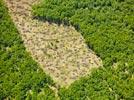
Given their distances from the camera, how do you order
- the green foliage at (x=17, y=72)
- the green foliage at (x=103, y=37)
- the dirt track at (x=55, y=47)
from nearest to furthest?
the green foliage at (x=103, y=37) < the green foliage at (x=17, y=72) < the dirt track at (x=55, y=47)

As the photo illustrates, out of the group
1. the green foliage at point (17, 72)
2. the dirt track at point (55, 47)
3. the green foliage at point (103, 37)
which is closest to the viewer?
the green foliage at point (103, 37)

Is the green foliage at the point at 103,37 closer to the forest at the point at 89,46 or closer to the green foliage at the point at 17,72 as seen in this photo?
the forest at the point at 89,46

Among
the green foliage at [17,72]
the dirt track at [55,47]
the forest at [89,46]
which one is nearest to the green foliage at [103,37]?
the forest at [89,46]

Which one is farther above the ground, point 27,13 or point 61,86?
point 27,13

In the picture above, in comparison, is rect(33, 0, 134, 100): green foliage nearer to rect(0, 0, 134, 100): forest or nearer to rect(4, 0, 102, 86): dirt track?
rect(0, 0, 134, 100): forest

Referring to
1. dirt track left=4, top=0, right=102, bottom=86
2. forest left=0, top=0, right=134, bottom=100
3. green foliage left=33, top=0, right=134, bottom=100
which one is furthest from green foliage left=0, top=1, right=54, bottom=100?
green foliage left=33, top=0, right=134, bottom=100

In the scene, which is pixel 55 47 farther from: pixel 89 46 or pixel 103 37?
pixel 103 37

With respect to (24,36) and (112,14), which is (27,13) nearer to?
(24,36)

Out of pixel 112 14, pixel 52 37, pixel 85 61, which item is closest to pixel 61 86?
pixel 85 61

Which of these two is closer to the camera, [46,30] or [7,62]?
[7,62]
